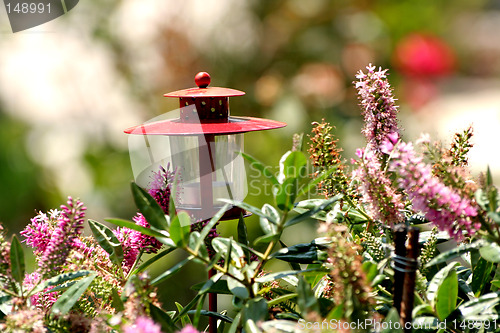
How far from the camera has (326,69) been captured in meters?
2.32

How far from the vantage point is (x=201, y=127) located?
2.30 feet

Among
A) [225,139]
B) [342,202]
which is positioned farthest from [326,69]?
[342,202]

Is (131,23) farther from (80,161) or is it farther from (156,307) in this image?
(156,307)

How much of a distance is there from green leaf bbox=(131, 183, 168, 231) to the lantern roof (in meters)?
0.19

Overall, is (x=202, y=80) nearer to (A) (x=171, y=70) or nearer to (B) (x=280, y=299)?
(B) (x=280, y=299)

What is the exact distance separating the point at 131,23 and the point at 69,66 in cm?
33

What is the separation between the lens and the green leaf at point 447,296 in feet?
1.60

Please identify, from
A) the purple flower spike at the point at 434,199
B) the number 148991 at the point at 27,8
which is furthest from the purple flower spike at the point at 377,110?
the number 148991 at the point at 27,8

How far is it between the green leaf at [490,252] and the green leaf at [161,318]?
280 mm

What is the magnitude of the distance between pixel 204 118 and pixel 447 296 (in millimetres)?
395

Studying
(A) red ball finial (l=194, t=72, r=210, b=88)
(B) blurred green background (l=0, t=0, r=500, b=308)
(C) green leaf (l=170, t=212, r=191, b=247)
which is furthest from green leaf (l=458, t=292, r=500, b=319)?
(B) blurred green background (l=0, t=0, r=500, b=308)

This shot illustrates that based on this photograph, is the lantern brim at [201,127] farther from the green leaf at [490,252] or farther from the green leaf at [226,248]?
the green leaf at [490,252]

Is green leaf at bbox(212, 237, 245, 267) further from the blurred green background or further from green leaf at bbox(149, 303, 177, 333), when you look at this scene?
the blurred green background

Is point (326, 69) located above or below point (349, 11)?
below
